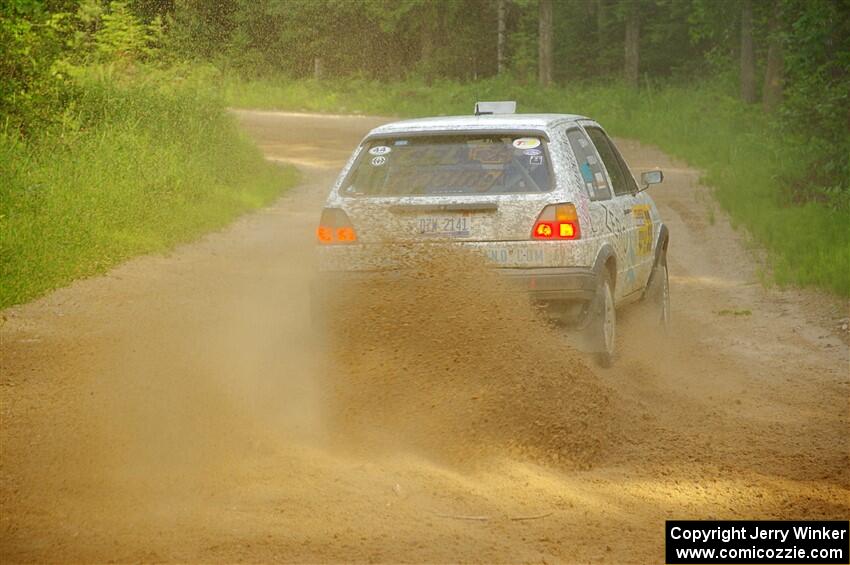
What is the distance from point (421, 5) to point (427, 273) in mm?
51427

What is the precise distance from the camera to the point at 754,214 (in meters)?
16.9

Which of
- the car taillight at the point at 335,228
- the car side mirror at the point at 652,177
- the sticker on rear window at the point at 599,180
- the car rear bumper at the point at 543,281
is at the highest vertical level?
the sticker on rear window at the point at 599,180

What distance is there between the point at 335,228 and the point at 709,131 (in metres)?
23.9

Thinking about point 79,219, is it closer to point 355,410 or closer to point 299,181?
point 355,410

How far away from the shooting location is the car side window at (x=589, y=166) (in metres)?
8.46

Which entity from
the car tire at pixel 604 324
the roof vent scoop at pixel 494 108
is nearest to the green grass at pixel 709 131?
the car tire at pixel 604 324

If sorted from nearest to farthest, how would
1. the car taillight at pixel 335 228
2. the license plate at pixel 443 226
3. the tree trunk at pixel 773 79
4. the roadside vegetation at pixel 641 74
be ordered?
the license plate at pixel 443 226, the car taillight at pixel 335 228, the roadside vegetation at pixel 641 74, the tree trunk at pixel 773 79

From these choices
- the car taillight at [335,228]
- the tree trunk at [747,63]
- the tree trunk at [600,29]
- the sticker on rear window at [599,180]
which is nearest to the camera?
Answer: the car taillight at [335,228]

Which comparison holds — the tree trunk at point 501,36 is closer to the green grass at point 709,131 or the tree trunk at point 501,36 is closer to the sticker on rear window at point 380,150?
the green grass at point 709,131

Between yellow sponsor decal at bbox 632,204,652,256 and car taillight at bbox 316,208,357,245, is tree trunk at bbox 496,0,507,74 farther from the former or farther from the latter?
car taillight at bbox 316,208,357,245

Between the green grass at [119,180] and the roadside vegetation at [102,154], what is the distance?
0.02m

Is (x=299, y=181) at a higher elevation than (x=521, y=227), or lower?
lower

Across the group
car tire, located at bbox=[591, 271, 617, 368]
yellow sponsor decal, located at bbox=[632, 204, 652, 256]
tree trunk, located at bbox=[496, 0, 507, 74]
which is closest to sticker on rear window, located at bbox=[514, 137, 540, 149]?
car tire, located at bbox=[591, 271, 617, 368]

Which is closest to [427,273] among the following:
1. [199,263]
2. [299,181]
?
[199,263]
